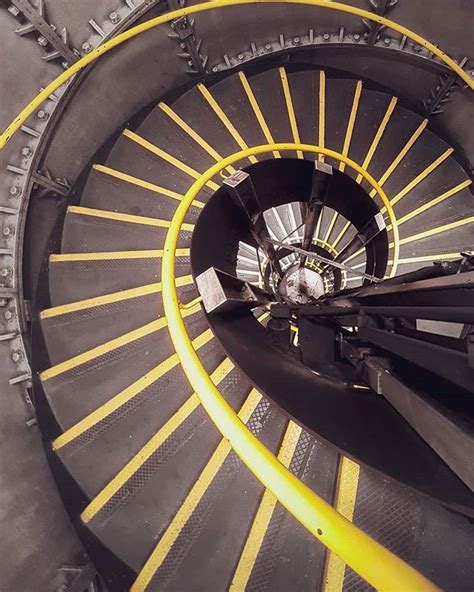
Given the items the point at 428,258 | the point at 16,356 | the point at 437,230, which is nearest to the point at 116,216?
the point at 16,356

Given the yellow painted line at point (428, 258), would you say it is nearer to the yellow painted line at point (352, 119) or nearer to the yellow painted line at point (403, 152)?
the yellow painted line at point (403, 152)

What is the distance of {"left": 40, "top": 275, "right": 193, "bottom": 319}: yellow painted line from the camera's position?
3760 mm

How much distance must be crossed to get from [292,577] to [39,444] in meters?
2.58

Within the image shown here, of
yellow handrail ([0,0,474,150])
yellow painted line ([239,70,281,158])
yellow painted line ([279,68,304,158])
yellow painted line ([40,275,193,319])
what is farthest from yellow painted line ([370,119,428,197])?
yellow painted line ([40,275,193,319])

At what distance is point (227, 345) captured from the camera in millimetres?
2955

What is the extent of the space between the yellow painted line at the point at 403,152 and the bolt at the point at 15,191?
175 inches

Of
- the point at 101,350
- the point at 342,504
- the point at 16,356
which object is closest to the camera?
Answer: the point at 342,504

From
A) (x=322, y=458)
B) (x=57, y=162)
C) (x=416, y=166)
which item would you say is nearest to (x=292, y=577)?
(x=322, y=458)

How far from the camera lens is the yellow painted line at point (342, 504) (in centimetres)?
203

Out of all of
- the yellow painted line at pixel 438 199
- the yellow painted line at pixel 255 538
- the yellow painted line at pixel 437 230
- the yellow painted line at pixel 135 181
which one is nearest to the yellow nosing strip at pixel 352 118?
the yellow painted line at pixel 438 199

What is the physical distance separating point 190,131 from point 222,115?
0.48 m

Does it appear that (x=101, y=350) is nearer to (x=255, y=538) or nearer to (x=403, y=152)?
(x=255, y=538)

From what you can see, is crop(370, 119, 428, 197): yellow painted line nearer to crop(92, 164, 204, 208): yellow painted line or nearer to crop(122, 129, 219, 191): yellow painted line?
crop(122, 129, 219, 191): yellow painted line

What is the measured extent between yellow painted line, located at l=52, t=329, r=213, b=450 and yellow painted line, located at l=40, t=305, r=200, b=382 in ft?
1.20
